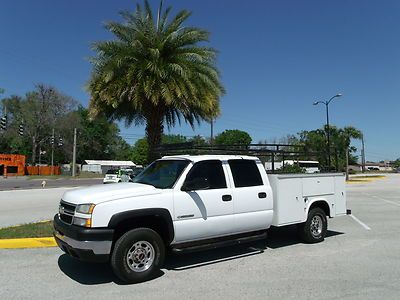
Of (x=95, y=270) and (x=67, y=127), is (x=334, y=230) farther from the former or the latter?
(x=67, y=127)

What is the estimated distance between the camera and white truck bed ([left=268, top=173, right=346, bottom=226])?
8.18m

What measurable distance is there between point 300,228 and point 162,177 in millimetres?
3554

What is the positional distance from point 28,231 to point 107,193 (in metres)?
4.99

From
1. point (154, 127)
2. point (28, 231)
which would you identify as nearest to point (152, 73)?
point (154, 127)

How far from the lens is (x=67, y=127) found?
256 ft

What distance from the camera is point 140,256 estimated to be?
6.29 metres

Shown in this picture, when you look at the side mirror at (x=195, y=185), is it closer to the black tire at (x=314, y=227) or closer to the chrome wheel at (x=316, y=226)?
the black tire at (x=314, y=227)

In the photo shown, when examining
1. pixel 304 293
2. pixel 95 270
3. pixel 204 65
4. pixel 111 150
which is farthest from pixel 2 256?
pixel 111 150

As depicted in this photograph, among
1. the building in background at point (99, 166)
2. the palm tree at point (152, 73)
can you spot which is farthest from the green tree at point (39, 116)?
the palm tree at point (152, 73)

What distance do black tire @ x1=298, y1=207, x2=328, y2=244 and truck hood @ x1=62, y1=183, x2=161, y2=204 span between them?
3.88 m

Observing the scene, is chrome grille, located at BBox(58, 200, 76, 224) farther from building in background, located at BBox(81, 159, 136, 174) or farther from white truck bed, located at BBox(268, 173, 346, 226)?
building in background, located at BBox(81, 159, 136, 174)

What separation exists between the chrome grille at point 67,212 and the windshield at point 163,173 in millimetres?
1426

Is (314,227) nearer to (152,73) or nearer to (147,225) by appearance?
(147,225)

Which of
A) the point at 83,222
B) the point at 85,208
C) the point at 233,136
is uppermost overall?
the point at 233,136
